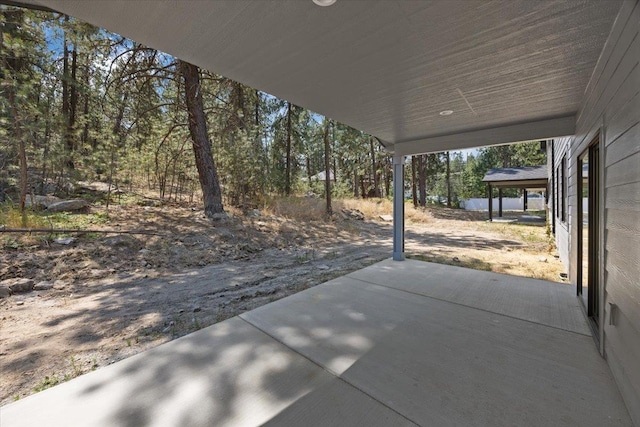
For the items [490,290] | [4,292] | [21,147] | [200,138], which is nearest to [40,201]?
[21,147]

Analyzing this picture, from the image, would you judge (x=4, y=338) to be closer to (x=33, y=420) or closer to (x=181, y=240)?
(x=33, y=420)

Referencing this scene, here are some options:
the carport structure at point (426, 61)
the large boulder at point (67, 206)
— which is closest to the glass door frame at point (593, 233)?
the carport structure at point (426, 61)

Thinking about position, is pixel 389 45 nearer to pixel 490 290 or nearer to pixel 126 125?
pixel 490 290

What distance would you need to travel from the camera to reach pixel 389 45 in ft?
6.82

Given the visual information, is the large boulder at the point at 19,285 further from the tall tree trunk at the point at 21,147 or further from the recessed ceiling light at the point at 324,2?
the recessed ceiling light at the point at 324,2

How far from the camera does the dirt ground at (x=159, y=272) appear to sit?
2.43 meters

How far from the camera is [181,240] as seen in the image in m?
5.72

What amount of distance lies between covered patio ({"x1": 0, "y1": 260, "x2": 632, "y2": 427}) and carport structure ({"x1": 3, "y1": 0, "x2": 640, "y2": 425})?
0.07 ft

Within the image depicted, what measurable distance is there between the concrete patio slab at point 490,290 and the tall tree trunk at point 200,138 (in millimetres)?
4549

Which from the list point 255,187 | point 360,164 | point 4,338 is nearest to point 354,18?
point 4,338

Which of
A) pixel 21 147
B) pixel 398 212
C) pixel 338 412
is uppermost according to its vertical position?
pixel 21 147

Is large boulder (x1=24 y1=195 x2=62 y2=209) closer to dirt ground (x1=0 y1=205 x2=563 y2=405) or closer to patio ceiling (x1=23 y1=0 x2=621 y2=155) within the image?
dirt ground (x1=0 y1=205 x2=563 y2=405)

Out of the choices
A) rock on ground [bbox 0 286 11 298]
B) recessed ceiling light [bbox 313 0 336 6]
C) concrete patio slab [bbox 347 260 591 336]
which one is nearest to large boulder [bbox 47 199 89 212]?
rock on ground [bbox 0 286 11 298]

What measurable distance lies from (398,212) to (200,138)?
206 inches
